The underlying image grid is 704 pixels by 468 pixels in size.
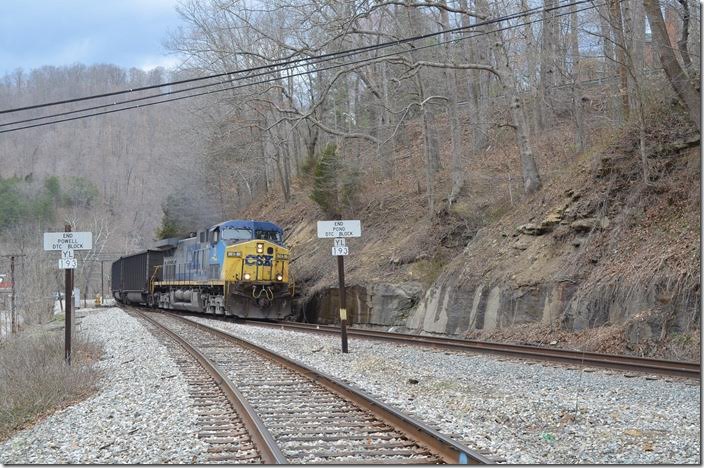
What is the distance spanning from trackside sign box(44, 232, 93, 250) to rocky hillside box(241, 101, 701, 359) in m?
9.87

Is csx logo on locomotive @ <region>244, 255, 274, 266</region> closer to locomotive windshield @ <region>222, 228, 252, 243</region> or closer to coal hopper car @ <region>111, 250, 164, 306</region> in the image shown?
locomotive windshield @ <region>222, 228, 252, 243</region>

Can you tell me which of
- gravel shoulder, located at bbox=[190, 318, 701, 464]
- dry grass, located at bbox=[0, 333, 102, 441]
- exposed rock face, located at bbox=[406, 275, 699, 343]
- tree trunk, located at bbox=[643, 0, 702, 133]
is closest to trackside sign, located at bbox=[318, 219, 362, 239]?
gravel shoulder, located at bbox=[190, 318, 701, 464]

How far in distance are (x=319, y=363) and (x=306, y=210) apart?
90.6ft

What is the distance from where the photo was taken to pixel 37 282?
34781 mm

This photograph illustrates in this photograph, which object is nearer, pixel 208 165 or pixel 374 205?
pixel 374 205

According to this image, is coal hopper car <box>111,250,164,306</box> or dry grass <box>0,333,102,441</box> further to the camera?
coal hopper car <box>111,250,164,306</box>

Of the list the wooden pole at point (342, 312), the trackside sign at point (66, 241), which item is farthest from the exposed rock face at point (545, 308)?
the trackside sign at point (66, 241)

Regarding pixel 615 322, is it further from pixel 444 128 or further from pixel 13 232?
pixel 13 232

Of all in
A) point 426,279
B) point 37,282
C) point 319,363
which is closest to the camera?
point 319,363

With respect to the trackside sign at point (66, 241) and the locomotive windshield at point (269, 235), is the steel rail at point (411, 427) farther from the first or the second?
the locomotive windshield at point (269, 235)

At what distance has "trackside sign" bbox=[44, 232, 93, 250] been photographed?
13203 millimetres

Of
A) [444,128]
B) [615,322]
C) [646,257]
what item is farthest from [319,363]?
[444,128]

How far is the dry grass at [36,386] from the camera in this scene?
9.52 m

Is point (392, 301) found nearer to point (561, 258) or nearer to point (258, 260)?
point (258, 260)
